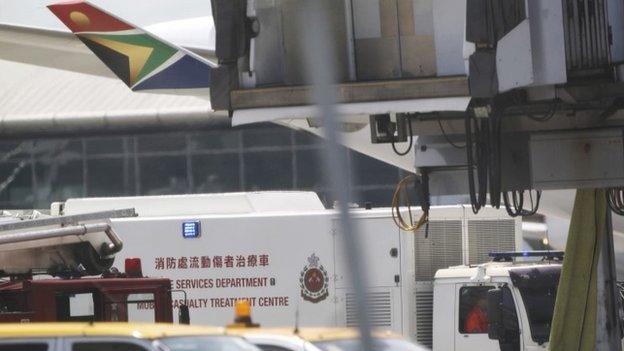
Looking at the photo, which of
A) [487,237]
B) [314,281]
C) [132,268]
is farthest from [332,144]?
[487,237]

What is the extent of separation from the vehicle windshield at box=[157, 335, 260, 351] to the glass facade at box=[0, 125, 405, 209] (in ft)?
109

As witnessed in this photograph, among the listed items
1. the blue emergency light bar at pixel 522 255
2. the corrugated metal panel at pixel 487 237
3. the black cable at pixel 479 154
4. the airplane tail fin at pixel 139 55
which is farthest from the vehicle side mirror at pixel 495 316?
the black cable at pixel 479 154

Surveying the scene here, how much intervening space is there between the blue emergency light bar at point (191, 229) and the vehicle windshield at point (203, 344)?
384 inches

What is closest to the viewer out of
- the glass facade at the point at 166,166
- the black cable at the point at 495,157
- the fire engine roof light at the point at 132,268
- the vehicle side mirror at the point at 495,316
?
the black cable at the point at 495,157

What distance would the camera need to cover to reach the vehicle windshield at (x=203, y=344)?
830cm

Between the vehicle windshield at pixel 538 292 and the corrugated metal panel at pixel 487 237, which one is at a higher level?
the corrugated metal panel at pixel 487 237

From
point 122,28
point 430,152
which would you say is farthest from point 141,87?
point 430,152

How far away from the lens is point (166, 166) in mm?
43812

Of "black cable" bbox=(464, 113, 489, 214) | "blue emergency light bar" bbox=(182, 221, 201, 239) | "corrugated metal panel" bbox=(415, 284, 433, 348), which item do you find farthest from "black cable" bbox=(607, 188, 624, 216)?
"blue emergency light bar" bbox=(182, 221, 201, 239)

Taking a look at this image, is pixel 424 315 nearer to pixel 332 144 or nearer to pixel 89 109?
pixel 332 144

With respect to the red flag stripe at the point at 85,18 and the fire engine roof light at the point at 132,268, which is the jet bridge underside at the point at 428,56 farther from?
the red flag stripe at the point at 85,18

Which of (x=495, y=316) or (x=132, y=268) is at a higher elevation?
(x=132, y=268)

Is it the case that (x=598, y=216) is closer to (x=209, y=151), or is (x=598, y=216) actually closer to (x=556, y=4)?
(x=556, y=4)

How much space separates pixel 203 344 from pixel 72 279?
4.56m
